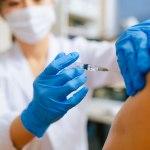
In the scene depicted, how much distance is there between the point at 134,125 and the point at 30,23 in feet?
2.71

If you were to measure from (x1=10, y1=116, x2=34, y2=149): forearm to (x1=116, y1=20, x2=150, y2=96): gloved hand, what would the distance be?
1.35 feet

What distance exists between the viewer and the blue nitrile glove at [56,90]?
2.65ft

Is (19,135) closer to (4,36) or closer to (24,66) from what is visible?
(24,66)

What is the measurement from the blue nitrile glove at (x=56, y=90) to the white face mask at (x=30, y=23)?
47cm

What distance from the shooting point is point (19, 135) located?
3.04ft

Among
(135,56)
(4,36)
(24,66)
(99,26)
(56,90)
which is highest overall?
(135,56)

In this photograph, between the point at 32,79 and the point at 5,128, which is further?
the point at 32,79

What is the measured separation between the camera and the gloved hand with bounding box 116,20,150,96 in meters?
0.59

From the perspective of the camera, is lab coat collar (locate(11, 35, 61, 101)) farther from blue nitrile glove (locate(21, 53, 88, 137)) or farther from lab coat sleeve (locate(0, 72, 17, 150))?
blue nitrile glove (locate(21, 53, 88, 137))

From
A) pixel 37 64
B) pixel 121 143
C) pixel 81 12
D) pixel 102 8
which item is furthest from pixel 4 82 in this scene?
pixel 102 8

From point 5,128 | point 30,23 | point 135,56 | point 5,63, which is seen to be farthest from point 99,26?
point 135,56

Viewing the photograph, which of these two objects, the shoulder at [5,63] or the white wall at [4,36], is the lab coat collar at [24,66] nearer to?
the shoulder at [5,63]

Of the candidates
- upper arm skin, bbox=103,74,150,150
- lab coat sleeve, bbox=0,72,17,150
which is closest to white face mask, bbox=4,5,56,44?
lab coat sleeve, bbox=0,72,17,150

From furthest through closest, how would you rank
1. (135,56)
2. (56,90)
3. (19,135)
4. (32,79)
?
(32,79), (19,135), (56,90), (135,56)
